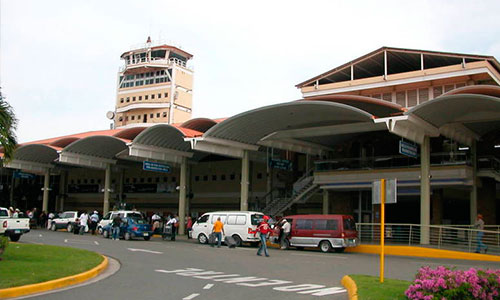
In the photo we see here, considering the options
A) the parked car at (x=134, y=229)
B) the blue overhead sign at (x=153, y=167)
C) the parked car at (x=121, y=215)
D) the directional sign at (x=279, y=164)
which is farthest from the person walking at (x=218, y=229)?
the blue overhead sign at (x=153, y=167)

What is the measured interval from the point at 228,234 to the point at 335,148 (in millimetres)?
13426

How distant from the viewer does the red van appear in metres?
25.1

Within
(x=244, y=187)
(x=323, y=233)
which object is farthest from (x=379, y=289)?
(x=244, y=187)

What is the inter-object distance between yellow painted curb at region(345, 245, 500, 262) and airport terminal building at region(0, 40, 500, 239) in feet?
9.60

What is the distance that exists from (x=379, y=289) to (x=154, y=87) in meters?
88.1

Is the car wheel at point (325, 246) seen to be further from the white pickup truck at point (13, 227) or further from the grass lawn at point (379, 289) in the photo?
the white pickup truck at point (13, 227)

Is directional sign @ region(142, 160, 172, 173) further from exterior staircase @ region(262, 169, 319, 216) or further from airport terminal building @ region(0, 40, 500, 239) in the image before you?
exterior staircase @ region(262, 169, 319, 216)

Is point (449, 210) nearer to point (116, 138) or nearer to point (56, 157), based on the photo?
point (116, 138)

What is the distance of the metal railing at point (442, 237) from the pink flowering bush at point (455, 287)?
15.6m

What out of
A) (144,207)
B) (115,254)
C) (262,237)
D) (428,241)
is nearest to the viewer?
(115,254)

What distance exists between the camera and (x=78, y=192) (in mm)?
60250

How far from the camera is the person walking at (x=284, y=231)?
26359 millimetres

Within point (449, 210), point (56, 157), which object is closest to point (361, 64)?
Answer: point (449, 210)

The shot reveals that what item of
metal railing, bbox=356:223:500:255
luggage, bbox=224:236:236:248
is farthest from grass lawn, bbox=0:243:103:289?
metal railing, bbox=356:223:500:255
